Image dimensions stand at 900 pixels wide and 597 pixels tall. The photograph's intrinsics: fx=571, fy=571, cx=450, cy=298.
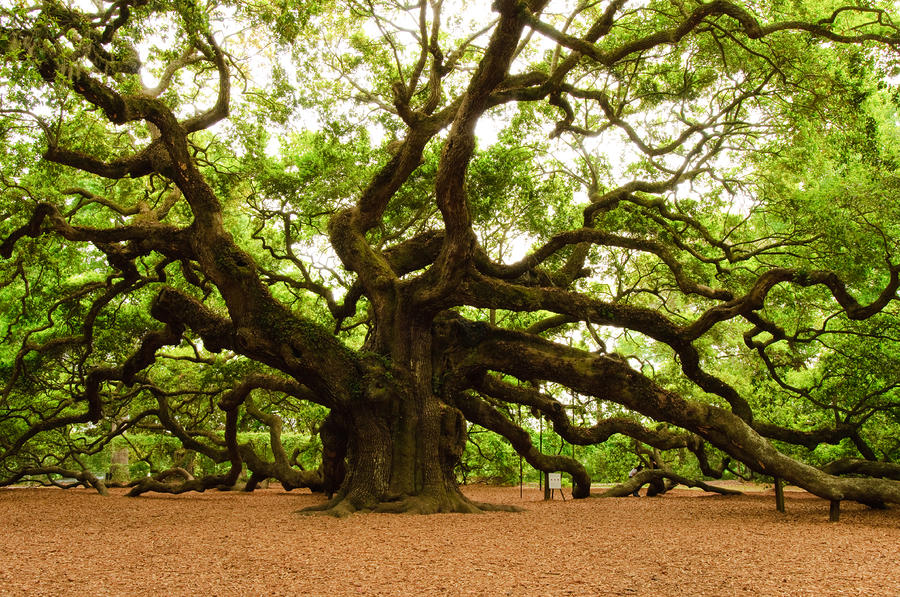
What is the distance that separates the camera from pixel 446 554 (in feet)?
15.4

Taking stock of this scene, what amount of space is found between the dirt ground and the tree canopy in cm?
138

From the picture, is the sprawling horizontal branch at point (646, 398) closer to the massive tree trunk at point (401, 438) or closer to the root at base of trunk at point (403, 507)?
the massive tree trunk at point (401, 438)

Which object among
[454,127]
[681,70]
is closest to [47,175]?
[454,127]

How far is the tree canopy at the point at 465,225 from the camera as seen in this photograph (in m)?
7.48

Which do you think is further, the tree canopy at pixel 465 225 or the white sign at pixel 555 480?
the white sign at pixel 555 480

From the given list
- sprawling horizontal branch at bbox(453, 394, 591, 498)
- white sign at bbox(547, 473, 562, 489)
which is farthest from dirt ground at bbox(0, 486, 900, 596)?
white sign at bbox(547, 473, 562, 489)

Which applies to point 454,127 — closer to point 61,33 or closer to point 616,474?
point 61,33

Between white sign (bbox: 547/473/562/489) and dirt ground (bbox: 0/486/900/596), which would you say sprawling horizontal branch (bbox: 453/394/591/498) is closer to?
white sign (bbox: 547/473/562/489)

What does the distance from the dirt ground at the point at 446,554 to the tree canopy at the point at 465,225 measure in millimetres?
1383

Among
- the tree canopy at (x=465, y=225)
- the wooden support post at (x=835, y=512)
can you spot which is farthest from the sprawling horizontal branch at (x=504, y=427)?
the wooden support post at (x=835, y=512)

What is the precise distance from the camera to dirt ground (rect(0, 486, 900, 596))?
11.9ft

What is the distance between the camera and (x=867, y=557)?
4.63 metres

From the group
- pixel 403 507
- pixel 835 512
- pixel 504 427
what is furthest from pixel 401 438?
pixel 835 512

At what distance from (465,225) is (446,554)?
4.14 m
